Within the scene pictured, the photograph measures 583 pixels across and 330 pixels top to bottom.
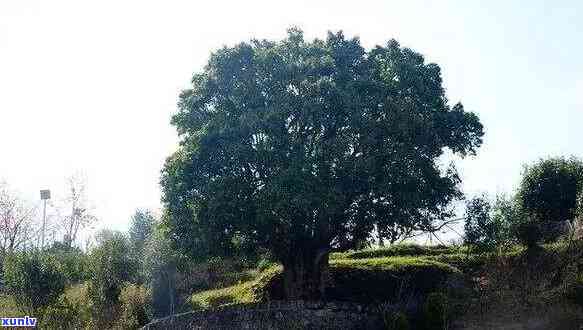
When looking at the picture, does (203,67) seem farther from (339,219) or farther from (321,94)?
(339,219)

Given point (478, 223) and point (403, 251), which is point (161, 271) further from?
point (478, 223)

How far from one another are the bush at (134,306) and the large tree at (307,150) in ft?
12.7

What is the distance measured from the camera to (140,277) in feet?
105

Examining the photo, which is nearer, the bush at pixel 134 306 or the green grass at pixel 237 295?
the bush at pixel 134 306

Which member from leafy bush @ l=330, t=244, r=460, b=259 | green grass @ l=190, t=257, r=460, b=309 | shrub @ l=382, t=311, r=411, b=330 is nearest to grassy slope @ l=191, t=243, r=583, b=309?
green grass @ l=190, t=257, r=460, b=309

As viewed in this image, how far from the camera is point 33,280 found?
23469mm

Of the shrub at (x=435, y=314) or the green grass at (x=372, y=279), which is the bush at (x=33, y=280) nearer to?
the green grass at (x=372, y=279)

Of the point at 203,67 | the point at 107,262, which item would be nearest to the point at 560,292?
the point at 203,67

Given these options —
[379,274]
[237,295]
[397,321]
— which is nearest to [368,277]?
[379,274]

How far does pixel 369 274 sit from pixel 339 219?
→ 405 centimetres

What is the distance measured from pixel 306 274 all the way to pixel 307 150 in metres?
5.40

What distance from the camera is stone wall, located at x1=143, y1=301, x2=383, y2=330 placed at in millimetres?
19234

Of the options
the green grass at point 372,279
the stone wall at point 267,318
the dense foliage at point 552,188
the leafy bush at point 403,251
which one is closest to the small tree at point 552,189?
the dense foliage at point 552,188

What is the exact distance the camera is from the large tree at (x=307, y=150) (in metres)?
19.9
